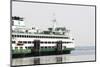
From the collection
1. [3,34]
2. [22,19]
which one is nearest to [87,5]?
[22,19]

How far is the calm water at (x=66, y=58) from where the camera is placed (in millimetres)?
A: 2297

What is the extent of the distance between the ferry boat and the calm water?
4 cm

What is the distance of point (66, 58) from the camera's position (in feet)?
8.02

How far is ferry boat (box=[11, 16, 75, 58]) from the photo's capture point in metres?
2.27

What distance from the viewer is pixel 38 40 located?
2.35 metres

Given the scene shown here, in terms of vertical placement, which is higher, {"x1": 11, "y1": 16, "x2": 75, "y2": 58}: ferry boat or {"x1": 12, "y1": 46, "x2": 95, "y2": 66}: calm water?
{"x1": 11, "y1": 16, "x2": 75, "y2": 58}: ferry boat

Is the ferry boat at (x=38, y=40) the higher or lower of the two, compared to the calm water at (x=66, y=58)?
higher

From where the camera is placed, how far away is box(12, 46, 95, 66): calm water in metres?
2.30

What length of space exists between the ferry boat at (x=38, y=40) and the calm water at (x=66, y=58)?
42 millimetres

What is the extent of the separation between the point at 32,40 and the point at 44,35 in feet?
0.46

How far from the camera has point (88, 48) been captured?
99.9 inches

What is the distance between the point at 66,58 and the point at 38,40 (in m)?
0.37

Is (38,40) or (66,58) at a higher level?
(38,40)

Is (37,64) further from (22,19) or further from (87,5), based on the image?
(87,5)
